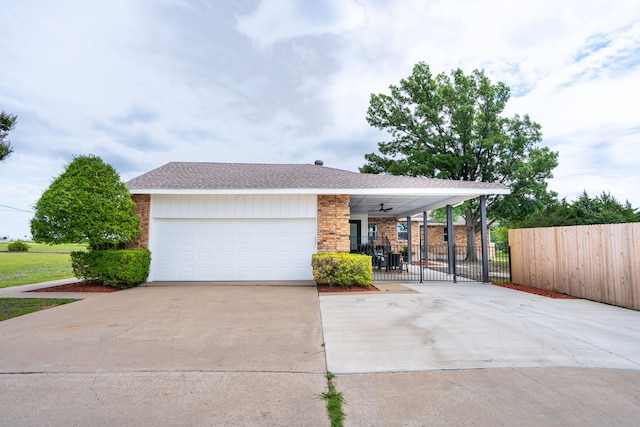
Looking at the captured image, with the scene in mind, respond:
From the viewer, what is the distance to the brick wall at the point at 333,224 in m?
9.80

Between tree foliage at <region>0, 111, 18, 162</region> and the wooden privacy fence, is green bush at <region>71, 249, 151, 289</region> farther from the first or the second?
the wooden privacy fence

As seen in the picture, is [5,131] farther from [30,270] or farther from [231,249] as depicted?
[30,270]

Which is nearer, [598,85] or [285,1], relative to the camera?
[285,1]

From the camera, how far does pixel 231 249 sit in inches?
388

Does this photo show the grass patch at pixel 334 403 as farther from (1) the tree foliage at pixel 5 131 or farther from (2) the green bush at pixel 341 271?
(1) the tree foliage at pixel 5 131

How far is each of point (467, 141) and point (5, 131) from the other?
23.0 m

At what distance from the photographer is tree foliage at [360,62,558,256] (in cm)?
1973

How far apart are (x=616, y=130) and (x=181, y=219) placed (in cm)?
1767

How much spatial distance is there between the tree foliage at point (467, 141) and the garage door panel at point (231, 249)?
44.9ft

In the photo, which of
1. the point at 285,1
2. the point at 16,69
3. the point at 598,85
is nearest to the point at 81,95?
the point at 16,69

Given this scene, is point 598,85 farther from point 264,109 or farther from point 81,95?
point 81,95

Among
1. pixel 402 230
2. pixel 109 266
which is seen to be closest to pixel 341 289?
pixel 109 266

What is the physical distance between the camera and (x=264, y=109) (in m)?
15.3

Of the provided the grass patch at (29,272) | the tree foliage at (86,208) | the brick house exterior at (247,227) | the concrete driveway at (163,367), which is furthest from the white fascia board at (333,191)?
the concrete driveway at (163,367)
